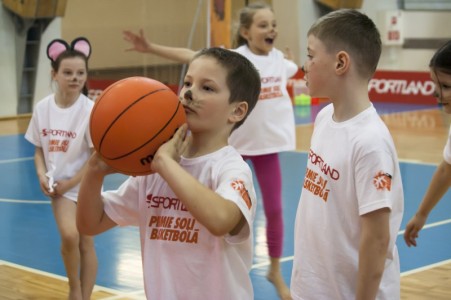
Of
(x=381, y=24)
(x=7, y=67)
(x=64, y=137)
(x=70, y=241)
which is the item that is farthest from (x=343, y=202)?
(x=381, y=24)

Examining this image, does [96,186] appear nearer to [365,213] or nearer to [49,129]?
[365,213]

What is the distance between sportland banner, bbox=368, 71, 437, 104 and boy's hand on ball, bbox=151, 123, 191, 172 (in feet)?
44.2

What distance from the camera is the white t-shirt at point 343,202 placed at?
2.52 metres

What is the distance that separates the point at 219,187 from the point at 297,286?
57cm

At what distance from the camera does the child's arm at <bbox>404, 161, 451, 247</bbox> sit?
335 centimetres

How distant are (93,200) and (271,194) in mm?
2834

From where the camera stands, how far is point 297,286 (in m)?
2.78

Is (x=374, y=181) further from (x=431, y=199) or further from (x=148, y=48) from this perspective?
(x=148, y=48)

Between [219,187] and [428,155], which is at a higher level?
[219,187]

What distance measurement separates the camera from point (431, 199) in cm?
336

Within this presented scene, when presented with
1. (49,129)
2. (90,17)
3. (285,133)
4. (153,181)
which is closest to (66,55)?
(49,129)

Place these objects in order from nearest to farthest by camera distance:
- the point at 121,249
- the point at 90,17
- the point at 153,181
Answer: the point at 153,181 → the point at 121,249 → the point at 90,17

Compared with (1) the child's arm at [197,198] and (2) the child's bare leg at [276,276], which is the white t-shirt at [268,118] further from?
(1) the child's arm at [197,198]

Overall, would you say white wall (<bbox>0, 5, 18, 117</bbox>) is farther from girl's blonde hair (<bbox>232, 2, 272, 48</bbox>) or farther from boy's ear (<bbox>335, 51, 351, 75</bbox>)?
boy's ear (<bbox>335, 51, 351, 75</bbox>)
